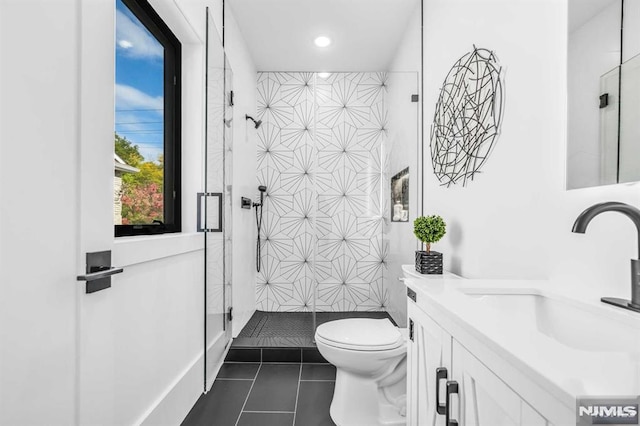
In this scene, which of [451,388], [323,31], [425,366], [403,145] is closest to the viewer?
[451,388]

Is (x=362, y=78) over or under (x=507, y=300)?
over

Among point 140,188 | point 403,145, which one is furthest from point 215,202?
point 403,145

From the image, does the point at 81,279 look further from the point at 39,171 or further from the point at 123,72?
the point at 123,72

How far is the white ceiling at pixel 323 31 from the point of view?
2574mm

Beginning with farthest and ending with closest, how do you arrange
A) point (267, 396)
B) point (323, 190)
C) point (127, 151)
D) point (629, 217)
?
1. point (323, 190)
2. point (267, 396)
3. point (127, 151)
4. point (629, 217)

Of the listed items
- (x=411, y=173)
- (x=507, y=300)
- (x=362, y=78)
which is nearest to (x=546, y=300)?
(x=507, y=300)

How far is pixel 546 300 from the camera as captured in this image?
1039 mm

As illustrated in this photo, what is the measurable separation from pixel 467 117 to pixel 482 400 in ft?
4.46

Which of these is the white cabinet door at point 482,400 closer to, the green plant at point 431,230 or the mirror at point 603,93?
the mirror at point 603,93

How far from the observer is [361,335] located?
192cm

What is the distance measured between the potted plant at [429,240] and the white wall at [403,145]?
0.85 metres

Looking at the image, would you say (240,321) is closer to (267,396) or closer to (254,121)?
(267,396)

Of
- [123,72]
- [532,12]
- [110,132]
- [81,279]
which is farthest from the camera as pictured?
[123,72]

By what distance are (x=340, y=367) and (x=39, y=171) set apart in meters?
1.61
